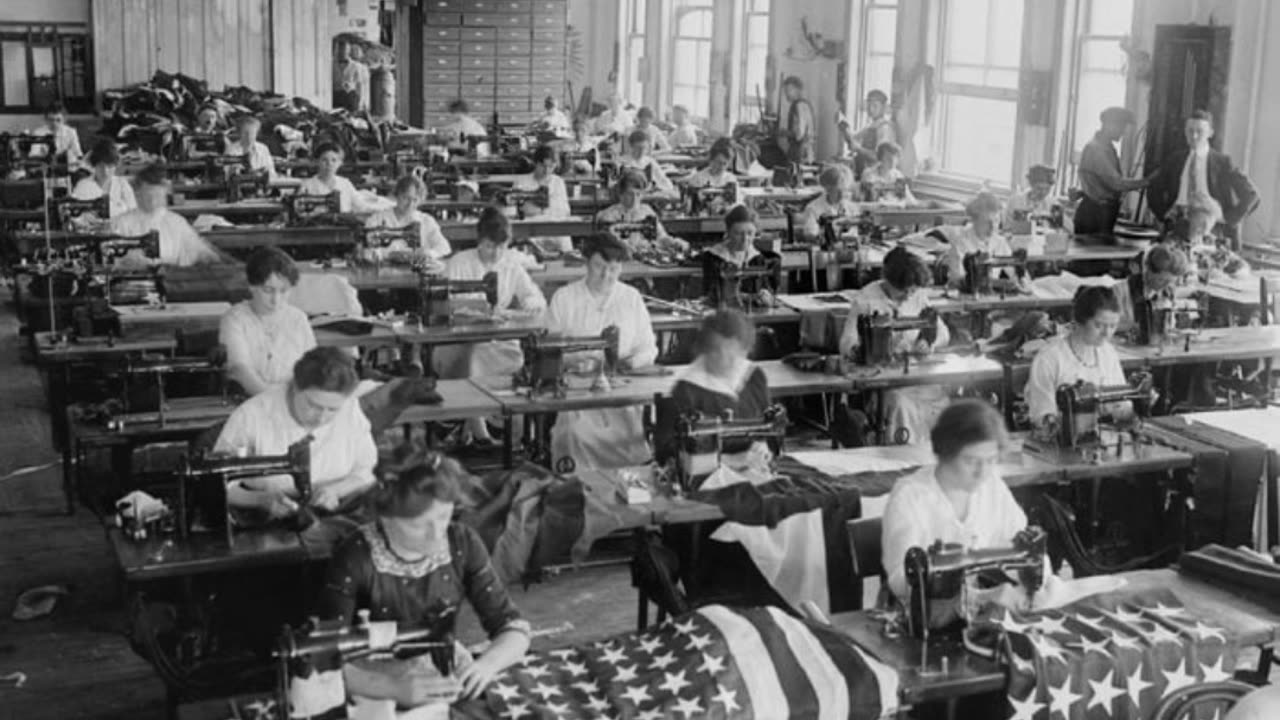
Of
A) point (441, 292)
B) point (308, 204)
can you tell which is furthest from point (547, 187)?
point (441, 292)

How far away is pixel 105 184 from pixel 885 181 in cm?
696

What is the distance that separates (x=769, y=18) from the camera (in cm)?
2022

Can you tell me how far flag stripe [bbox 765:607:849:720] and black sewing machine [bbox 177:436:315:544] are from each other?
1786 millimetres

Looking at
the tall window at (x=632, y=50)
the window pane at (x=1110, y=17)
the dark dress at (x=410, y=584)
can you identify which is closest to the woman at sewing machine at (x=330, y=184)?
the window pane at (x=1110, y=17)

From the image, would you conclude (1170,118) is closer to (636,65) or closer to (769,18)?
(769,18)

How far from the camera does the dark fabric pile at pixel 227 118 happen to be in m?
18.3

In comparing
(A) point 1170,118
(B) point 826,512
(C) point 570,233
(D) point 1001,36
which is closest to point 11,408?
(C) point 570,233

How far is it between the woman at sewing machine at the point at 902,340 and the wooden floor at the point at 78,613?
1669 mm

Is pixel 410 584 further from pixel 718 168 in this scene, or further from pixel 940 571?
pixel 718 168

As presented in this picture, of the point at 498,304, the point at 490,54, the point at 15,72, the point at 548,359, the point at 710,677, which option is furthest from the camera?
the point at 490,54

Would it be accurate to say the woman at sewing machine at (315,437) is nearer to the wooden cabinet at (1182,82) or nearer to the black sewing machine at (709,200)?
the black sewing machine at (709,200)

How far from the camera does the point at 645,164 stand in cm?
1627

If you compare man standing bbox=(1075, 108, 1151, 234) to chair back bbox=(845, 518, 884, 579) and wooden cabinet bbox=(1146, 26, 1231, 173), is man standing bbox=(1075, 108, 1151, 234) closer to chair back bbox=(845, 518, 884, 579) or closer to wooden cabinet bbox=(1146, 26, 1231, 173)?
wooden cabinet bbox=(1146, 26, 1231, 173)

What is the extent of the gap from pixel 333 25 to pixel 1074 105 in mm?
12757
